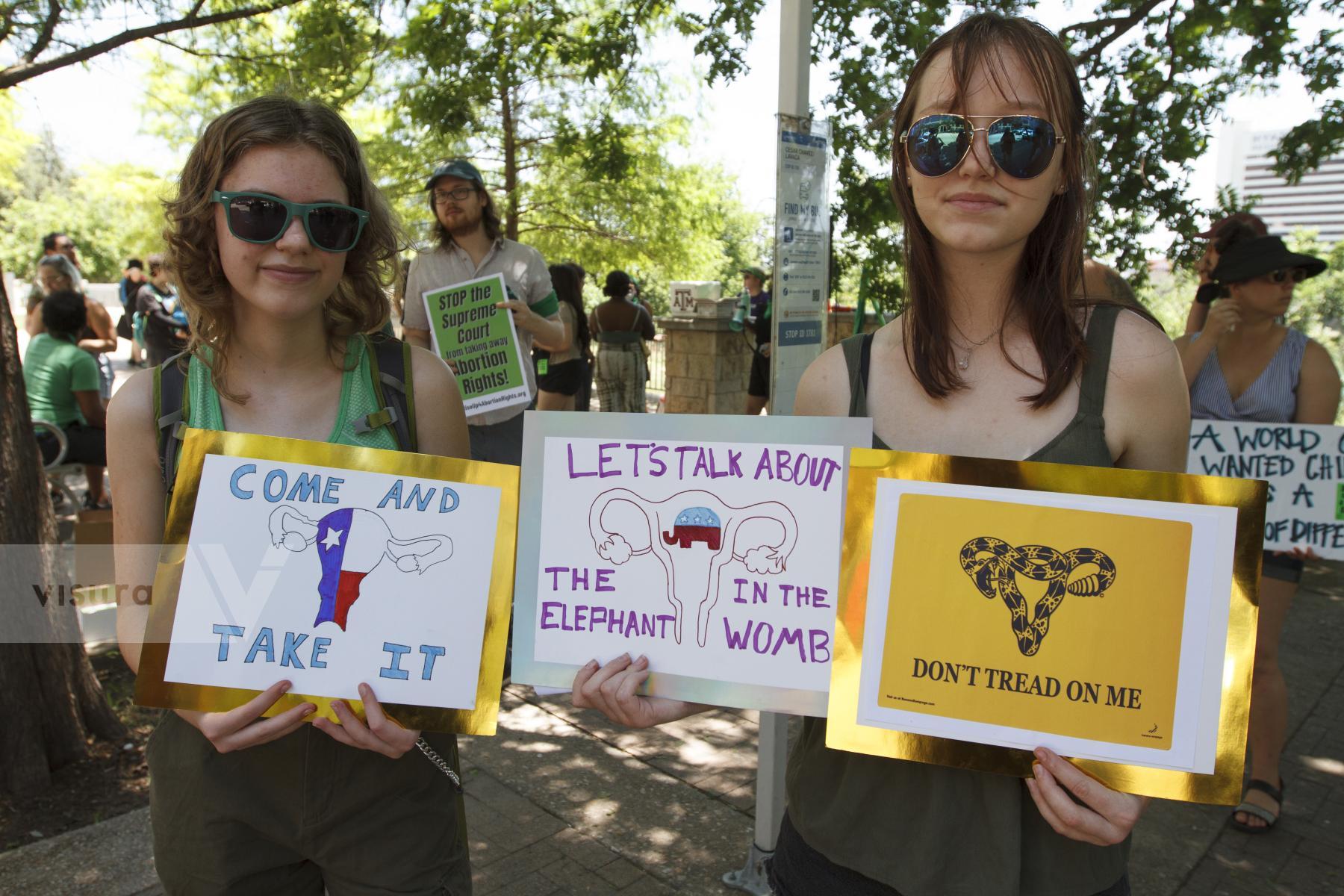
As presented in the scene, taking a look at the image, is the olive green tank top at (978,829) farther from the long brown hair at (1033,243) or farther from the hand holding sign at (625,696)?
the hand holding sign at (625,696)

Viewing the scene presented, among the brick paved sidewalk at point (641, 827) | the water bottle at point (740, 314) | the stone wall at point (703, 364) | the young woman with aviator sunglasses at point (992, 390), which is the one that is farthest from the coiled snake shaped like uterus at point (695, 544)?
the water bottle at point (740, 314)

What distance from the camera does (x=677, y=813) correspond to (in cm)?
364

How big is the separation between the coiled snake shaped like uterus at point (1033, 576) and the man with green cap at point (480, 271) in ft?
11.4

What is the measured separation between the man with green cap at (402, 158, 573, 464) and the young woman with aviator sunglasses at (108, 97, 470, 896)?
2.82 meters

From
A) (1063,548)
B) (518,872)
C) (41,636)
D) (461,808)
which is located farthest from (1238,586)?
(41,636)

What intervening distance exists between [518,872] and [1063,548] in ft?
8.21

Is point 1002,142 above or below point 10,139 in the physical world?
below

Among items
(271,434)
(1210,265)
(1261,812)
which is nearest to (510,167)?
(1210,265)

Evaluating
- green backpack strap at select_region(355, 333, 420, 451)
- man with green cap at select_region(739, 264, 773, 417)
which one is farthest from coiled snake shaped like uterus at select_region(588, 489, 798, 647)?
man with green cap at select_region(739, 264, 773, 417)

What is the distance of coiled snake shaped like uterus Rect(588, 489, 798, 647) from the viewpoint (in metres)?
1.58

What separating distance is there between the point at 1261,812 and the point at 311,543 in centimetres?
363

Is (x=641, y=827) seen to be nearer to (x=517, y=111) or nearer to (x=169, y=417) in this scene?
(x=169, y=417)

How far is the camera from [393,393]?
180cm

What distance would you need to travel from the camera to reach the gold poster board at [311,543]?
161 centimetres
